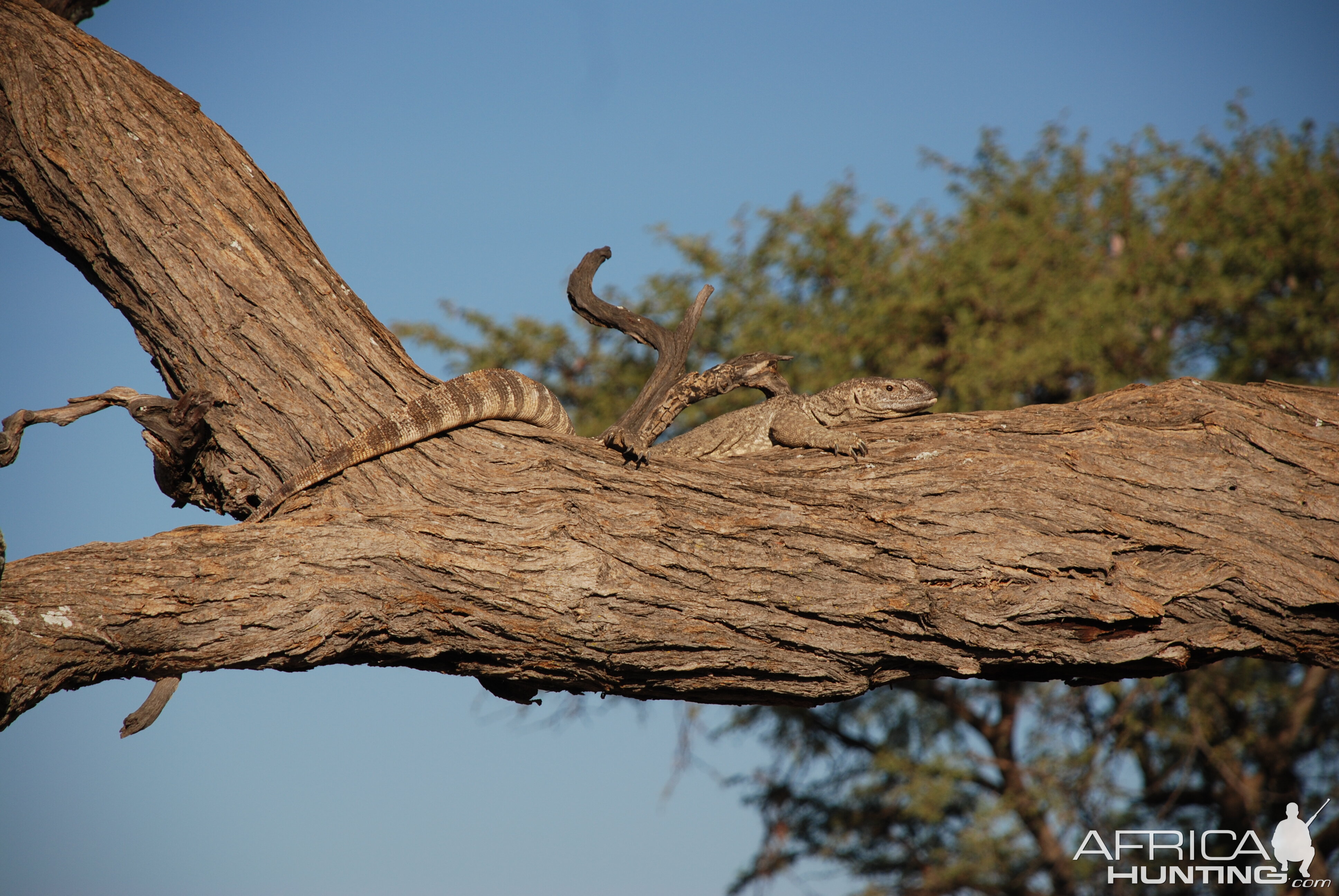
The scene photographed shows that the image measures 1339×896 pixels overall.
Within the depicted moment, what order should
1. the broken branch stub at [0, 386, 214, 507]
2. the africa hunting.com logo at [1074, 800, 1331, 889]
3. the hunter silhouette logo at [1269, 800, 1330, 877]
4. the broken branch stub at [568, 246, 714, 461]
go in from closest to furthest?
the broken branch stub at [0, 386, 214, 507] < the broken branch stub at [568, 246, 714, 461] < the hunter silhouette logo at [1269, 800, 1330, 877] < the africa hunting.com logo at [1074, 800, 1331, 889]

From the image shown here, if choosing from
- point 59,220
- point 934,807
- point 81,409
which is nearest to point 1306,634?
point 81,409

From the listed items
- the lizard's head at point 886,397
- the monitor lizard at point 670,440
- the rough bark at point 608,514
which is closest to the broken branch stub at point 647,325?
the monitor lizard at point 670,440

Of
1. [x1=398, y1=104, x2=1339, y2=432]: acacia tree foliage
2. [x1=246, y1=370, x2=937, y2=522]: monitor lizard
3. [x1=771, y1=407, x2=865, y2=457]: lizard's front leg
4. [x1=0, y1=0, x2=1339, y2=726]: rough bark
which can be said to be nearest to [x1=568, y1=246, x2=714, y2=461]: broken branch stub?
[x1=246, y1=370, x2=937, y2=522]: monitor lizard

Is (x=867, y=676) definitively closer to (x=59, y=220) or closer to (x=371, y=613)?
(x=371, y=613)

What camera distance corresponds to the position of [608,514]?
4367mm

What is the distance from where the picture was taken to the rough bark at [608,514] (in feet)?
13.3

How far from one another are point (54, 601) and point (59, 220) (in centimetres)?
204

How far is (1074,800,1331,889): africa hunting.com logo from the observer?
39.5 ft

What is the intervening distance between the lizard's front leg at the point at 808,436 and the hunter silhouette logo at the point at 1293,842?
328 inches

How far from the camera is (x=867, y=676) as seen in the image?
4.39 meters

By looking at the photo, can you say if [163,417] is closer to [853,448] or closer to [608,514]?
[608,514]

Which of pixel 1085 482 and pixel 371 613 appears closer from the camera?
pixel 371 613

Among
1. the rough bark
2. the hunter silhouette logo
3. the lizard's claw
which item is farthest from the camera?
the hunter silhouette logo

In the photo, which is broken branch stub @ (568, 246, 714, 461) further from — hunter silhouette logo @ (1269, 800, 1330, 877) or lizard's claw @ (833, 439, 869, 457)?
hunter silhouette logo @ (1269, 800, 1330, 877)
